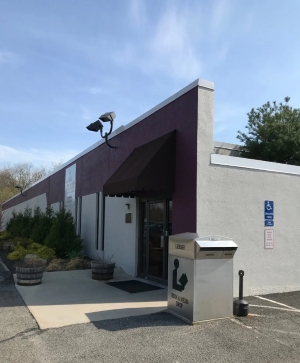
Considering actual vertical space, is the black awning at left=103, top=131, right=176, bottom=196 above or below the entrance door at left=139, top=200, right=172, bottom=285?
above

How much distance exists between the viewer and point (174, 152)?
819 cm

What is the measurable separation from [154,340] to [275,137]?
13778 millimetres

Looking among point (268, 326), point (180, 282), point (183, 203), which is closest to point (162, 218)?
point (183, 203)

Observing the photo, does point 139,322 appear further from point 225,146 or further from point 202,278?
point 225,146

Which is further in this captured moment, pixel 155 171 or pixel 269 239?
pixel 269 239

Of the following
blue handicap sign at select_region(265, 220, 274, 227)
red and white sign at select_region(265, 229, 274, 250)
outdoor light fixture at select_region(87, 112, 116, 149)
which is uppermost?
outdoor light fixture at select_region(87, 112, 116, 149)

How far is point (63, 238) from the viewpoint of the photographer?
13.2m

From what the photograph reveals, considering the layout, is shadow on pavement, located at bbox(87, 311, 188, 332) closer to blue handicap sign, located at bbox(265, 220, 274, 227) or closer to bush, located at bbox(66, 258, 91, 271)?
blue handicap sign, located at bbox(265, 220, 274, 227)

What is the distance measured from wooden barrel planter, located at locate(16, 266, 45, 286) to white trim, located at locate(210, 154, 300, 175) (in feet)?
16.4

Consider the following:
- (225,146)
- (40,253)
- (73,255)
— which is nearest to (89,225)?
(73,255)

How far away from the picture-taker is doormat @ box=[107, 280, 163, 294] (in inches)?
321

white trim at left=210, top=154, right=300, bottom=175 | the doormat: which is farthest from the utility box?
white trim at left=210, top=154, right=300, bottom=175

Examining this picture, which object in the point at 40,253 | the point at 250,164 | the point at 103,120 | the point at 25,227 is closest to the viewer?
the point at 250,164

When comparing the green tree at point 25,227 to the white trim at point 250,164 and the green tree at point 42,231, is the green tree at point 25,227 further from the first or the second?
the white trim at point 250,164
